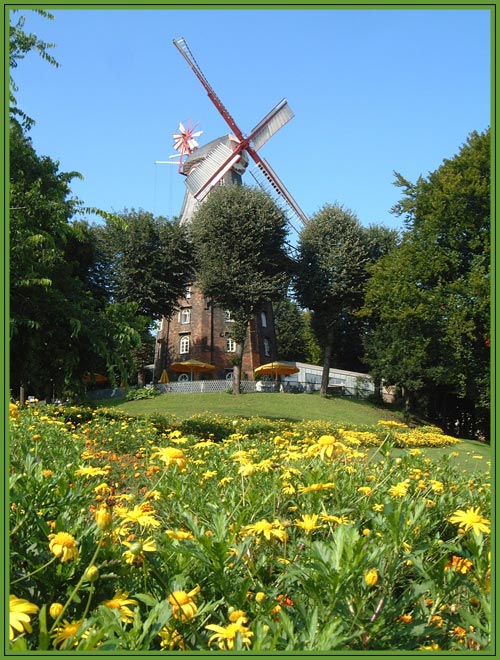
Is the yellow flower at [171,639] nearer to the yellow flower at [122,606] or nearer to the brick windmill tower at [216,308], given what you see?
the yellow flower at [122,606]

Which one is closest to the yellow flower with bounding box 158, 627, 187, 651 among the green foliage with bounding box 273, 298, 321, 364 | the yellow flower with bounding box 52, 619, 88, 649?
the yellow flower with bounding box 52, 619, 88, 649

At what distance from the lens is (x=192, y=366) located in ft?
117

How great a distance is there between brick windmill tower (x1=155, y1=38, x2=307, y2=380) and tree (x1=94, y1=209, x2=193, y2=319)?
2.90 meters

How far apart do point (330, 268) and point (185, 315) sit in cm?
1219

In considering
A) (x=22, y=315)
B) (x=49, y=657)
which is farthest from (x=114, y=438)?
(x=49, y=657)

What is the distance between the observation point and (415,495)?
3086 mm

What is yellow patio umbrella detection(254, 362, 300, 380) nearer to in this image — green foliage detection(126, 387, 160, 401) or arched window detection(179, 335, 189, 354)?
arched window detection(179, 335, 189, 354)

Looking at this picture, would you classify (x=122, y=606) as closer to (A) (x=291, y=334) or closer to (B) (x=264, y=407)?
(B) (x=264, y=407)

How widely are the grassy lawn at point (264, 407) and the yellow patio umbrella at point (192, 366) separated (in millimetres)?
5863

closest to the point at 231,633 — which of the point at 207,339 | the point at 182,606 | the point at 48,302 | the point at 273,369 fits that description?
the point at 182,606

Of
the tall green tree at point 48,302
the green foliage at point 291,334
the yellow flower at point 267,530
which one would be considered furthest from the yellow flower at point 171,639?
the green foliage at point 291,334

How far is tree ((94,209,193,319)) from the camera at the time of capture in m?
32.6

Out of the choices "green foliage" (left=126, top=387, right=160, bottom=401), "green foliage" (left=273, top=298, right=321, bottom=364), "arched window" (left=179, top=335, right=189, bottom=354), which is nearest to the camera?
"green foliage" (left=126, top=387, right=160, bottom=401)

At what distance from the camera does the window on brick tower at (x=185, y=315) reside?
39.5 m
